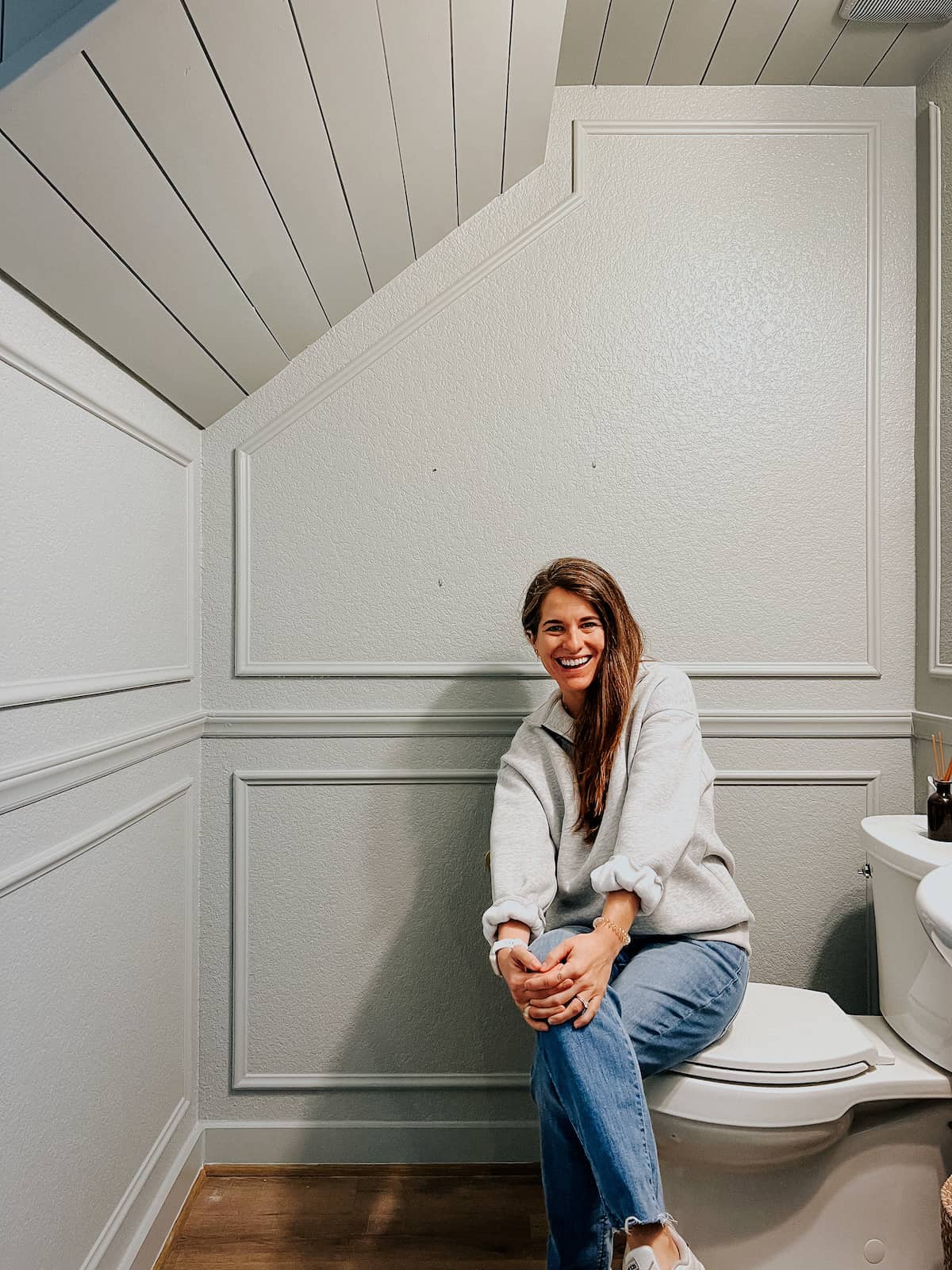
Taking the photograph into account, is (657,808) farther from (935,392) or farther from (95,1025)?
(935,392)

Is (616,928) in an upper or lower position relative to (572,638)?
lower

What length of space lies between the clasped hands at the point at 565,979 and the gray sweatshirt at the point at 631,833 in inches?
3.5

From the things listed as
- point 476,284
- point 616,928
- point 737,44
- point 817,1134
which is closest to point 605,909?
point 616,928

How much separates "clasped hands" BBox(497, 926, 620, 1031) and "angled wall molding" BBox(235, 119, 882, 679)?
65cm

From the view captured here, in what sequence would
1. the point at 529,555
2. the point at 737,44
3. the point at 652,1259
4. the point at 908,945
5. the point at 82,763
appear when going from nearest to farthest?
the point at 652,1259
the point at 82,763
the point at 908,945
the point at 737,44
the point at 529,555

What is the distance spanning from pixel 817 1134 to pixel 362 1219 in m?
0.89

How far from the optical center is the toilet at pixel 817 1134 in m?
1.26

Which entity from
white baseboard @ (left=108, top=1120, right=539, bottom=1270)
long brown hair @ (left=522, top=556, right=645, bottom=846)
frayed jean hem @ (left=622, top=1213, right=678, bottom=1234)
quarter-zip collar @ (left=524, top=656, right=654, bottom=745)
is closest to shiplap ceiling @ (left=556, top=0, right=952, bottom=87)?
long brown hair @ (left=522, top=556, right=645, bottom=846)

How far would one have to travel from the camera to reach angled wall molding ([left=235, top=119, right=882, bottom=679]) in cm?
178

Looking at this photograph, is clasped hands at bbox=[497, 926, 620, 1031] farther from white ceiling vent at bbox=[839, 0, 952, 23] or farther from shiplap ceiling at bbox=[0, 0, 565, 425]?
white ceiling vent at bbox=[839, 0, 952, 23]

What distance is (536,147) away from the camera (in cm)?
174

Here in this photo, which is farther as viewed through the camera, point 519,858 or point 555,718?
point 555,718

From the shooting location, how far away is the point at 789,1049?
1.29m

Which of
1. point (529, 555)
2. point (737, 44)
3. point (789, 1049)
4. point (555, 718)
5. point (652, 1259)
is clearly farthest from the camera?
point (529, 555)
